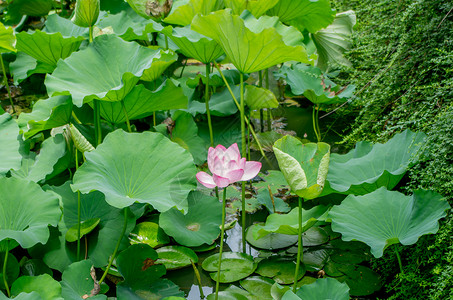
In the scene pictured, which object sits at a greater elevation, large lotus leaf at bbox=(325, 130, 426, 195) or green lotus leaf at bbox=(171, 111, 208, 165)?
large lotus leaf at bbox=(325, 130, 426, 195)

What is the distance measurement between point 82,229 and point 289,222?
747 mm

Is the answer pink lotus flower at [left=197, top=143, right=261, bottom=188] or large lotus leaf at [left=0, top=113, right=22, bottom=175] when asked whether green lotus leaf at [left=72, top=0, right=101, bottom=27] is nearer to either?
large lotus leaf at [left=0, top=113, right=22, bottom=175]

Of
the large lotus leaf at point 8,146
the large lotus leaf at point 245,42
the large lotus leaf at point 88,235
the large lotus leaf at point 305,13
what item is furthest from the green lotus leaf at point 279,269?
the large lotus leaf at point 305,13

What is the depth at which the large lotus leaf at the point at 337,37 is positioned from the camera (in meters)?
2.97

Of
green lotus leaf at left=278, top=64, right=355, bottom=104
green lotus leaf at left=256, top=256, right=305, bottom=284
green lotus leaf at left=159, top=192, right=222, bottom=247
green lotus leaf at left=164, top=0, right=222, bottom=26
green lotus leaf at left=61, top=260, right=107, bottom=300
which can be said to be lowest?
green lotus leaf at left=256, top=256, right=305, bottom=284

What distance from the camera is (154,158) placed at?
163 centimetres

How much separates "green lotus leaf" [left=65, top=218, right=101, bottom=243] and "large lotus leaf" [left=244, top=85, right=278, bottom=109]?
95 centimetres

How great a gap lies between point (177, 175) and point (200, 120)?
1023 mm

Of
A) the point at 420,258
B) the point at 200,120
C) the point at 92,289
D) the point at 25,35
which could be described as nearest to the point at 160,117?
the point at 200,120

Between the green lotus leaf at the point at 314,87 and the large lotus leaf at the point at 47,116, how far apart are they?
1.11 meters

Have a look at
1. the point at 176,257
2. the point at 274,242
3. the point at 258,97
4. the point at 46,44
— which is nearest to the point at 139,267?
the point at 176,257

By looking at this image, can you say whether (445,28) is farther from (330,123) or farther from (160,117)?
(160,117)

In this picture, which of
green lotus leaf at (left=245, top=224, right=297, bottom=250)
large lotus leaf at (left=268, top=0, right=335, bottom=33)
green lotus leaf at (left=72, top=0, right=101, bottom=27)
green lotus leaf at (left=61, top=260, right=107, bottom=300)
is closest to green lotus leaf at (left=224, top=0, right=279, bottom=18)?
large lotus leaf at (left=268, top=0, right=335, bottom=33)

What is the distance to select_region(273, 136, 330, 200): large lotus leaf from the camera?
4.46 feet
